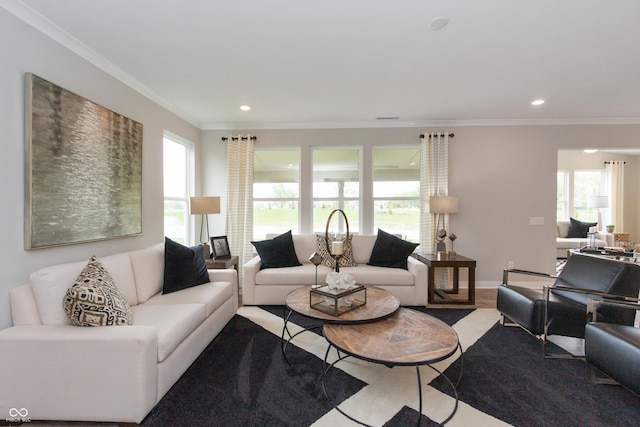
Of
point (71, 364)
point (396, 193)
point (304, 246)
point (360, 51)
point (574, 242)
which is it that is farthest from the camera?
point (574, 242)

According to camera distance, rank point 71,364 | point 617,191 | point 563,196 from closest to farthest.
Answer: point 71,364 < point 617,191 < point 563,196

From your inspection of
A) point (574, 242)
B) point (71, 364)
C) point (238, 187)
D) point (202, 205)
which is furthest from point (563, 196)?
point (71, 364)

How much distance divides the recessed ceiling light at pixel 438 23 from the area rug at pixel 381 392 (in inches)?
96.1

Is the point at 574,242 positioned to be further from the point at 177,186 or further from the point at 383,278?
the point at 177,186

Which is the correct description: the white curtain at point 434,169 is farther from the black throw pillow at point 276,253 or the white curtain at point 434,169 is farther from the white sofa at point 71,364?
the white sofa at point 71,364

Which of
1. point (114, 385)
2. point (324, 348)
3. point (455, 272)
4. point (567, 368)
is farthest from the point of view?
point (455, 272)

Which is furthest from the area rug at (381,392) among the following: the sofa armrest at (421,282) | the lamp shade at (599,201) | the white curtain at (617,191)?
the white curtain at (617,191)

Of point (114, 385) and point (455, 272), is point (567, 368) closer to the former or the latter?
point (455, 272)

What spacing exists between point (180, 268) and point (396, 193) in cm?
336

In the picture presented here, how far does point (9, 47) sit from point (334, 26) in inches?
85.5

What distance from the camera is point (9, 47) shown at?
1.79 m

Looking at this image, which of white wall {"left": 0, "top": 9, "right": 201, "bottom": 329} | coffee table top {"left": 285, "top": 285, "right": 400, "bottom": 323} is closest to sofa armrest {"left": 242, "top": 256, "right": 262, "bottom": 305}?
coffee table top {"left": 285, "top": 285, "right": 400, "bottom": 323}

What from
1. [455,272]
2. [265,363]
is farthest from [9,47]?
[455,272]

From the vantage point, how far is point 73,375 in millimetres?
1535
